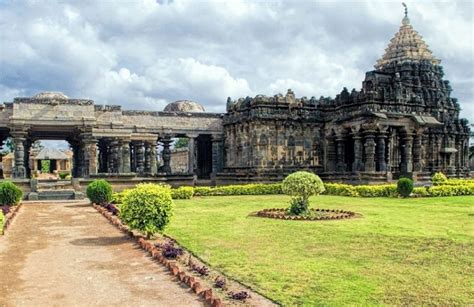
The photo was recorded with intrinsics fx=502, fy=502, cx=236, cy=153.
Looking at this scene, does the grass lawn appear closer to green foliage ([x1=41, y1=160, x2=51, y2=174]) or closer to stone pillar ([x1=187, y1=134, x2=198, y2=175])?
stone pillar ([x1=187, y1=134, x2=198, y2=175])

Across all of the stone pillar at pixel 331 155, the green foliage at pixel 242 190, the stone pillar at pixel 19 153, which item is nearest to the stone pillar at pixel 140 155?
the stone pillar at pixel 19 153

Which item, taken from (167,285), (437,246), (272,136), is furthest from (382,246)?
(272,136)

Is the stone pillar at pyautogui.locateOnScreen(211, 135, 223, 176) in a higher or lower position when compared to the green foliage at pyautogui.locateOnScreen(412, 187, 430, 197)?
higher

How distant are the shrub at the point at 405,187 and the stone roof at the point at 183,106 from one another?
2259 cm

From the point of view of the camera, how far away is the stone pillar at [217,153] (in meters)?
35.2

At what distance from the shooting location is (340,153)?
31078 mm

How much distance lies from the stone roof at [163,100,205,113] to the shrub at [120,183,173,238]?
30456mm

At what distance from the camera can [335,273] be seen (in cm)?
773

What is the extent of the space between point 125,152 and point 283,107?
10679mm

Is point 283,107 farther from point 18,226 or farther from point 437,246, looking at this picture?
point 437,246

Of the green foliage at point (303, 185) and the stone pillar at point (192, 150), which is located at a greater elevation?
the stone pillar at point (192, 150)

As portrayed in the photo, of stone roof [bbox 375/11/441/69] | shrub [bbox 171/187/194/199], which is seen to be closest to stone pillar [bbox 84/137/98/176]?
shrub [bbox 171/187/194/199]

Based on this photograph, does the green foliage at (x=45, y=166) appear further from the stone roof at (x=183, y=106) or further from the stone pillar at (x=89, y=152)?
the stone pillar at (x=89, y=152)

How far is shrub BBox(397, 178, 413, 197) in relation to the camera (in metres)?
22.6
